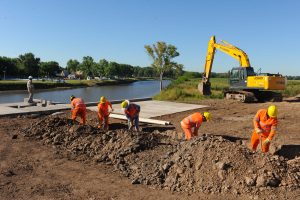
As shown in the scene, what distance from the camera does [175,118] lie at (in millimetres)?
14984

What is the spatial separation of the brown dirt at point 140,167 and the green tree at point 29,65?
82.5 meters

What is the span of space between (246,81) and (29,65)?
7811 centimetres

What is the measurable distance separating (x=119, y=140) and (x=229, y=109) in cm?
1020

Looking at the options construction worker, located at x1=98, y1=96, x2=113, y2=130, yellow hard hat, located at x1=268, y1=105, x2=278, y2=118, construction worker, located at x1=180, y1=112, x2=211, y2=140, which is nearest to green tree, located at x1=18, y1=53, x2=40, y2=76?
construction worker, located at x1=98, y1=96, x2=113, y2=130

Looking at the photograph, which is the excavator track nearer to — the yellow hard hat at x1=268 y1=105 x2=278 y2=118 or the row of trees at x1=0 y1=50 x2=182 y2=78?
the yellow hard hat at x1=268 y1=105 x2=278 y2=118

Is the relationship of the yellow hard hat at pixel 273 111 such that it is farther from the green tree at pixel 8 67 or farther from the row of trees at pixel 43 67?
the green tree at pixel 8 67

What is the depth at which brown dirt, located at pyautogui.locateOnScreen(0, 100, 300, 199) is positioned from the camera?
624cm

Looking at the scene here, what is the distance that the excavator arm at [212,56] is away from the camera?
71.2 ft

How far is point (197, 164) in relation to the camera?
22.5 ft

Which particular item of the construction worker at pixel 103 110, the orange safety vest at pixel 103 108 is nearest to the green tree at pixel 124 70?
the construction worker at pixel 103 110

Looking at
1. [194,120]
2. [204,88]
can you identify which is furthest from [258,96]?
[194,120]

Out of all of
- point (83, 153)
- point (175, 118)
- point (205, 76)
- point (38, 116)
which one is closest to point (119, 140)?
point (83, 153)

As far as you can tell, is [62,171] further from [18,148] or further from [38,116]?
[38,116]

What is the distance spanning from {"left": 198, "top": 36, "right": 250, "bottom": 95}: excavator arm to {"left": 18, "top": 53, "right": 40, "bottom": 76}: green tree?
72.6 meters
